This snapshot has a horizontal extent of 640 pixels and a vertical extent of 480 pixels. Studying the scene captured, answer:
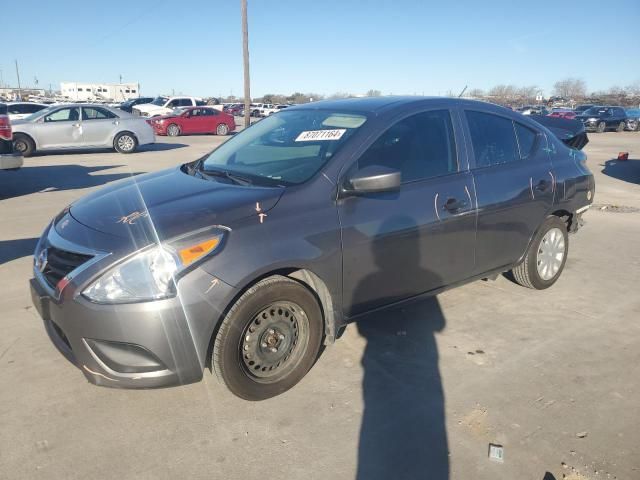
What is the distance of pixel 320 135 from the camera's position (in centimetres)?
339

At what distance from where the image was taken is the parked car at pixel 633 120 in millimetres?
33406

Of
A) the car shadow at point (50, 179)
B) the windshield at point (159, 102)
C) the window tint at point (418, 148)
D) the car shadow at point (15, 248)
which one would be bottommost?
the car shadow at point (15, 248)

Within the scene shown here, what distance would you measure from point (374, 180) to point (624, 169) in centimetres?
1378

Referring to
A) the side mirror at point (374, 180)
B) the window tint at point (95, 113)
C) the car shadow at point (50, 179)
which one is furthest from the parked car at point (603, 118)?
the side mirror at point (374, 180)

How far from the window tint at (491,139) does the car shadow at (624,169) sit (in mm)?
9543

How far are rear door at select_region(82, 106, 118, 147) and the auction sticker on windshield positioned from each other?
13.0 m

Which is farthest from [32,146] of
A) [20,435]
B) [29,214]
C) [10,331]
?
[20,435]

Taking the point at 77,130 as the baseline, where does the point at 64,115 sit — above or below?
above

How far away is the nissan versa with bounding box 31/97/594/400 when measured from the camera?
248 cm

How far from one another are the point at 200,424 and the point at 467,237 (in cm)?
224

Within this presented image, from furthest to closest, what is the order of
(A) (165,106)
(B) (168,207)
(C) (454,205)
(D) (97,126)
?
1. (A) (165,106)
2. (D) (97,126)
3. (C) (454,205)
4. (B) (168,207)

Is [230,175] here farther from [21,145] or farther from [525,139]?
[21,145]

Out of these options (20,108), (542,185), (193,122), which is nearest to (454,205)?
(542,185)

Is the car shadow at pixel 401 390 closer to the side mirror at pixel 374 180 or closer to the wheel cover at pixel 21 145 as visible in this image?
the side mirror at pixel 374 180
